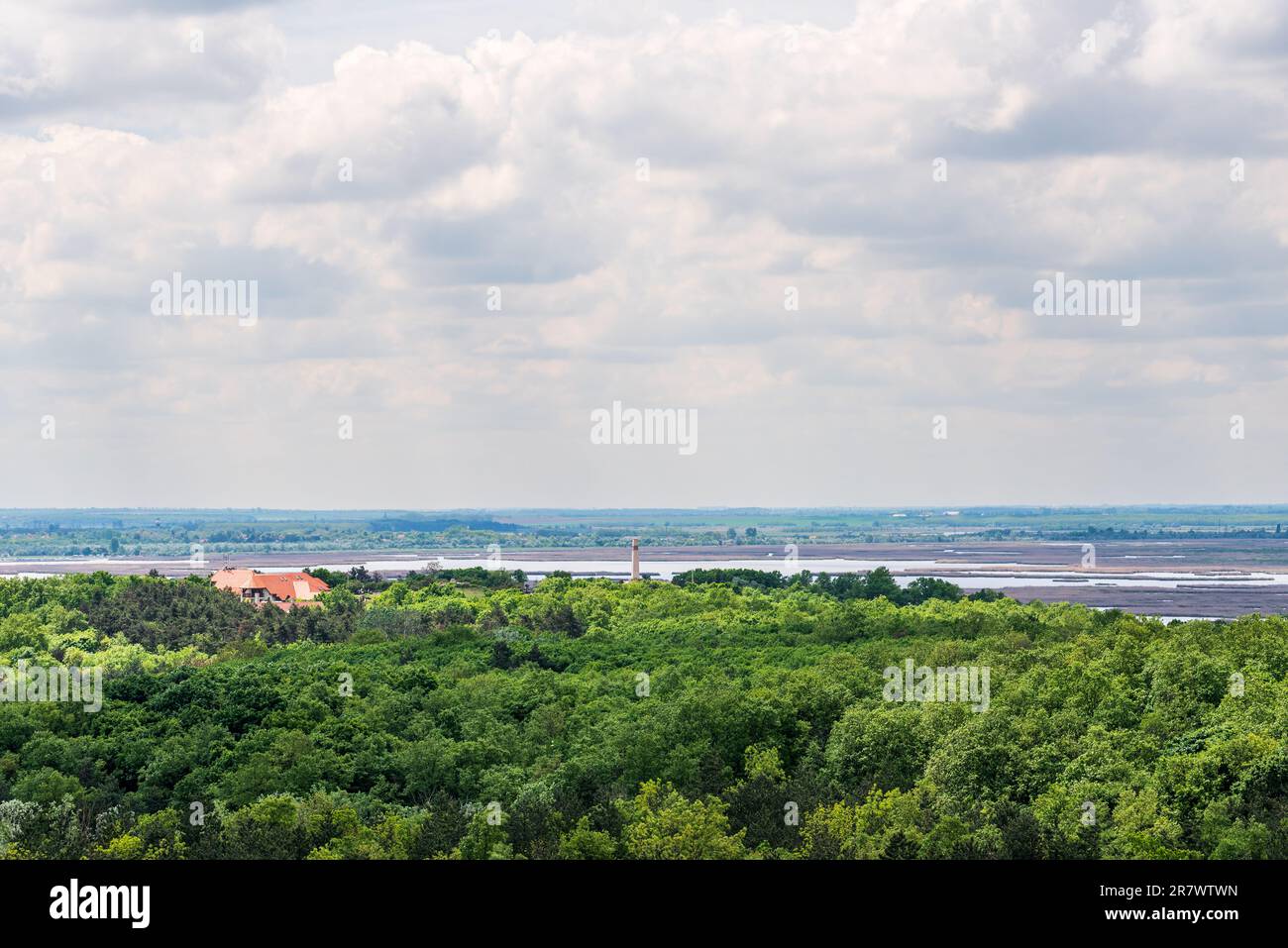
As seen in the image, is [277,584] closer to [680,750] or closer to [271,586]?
[271,586]

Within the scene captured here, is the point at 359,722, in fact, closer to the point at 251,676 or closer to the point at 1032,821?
the point at 251,676

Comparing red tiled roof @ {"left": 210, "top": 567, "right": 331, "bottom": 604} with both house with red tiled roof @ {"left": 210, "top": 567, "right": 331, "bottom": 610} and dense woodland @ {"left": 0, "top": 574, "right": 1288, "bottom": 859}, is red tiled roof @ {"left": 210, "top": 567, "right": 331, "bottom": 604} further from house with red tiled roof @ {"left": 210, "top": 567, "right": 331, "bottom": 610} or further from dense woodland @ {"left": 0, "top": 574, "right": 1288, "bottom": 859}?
dense woodland @ {"left": 0, "top": 574, "right": 1288, "bottom": 859}

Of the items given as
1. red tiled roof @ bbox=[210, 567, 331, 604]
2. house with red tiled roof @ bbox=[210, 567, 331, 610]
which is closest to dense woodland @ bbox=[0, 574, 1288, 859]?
house with red tiled roof @ bbox=[210, 567, 331, 610]

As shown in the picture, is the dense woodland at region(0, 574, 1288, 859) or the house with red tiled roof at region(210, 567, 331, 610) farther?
the house with red tiled roof at region(210, 567, 331, 610)

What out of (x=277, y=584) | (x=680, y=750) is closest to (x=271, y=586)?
(x=277, y=584)

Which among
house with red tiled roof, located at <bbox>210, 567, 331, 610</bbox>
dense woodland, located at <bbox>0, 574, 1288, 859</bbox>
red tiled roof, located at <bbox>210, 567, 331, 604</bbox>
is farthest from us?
red tiled roof, located at <bbox>210, 567, 331, 604</bbox>
